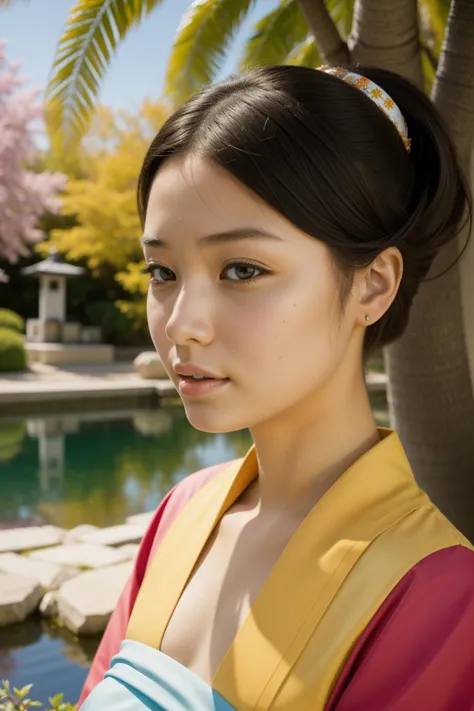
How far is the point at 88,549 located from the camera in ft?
16.0

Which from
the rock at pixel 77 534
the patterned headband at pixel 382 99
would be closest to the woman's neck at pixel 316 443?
the patterned headband at pixel 382 99

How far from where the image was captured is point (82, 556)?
475 centimetres

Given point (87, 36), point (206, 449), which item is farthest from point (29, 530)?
point (206, 449)

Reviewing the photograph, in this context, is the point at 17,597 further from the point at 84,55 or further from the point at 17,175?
the point at 17,175

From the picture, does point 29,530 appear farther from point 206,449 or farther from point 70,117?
point 206,449

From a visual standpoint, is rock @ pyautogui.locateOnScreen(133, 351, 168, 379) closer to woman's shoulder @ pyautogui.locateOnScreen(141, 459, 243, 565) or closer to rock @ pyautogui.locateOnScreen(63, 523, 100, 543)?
rock @ pyautogui.locateOnScreen(63, 523, 100, 543)

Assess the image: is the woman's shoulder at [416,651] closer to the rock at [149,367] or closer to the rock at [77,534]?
the rock at [77,534]

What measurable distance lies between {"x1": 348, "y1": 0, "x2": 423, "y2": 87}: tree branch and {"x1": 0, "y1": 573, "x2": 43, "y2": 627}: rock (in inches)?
119

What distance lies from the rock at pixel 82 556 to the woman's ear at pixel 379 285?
3.74 metres

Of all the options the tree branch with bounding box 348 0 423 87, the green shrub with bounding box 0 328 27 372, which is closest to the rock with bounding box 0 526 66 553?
the tree branch with bounding box 348 0 423 87

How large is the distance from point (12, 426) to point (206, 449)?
9.74ft

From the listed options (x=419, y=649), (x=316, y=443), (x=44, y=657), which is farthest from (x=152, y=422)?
(x=419, y=649)

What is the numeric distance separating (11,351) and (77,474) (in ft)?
24.3

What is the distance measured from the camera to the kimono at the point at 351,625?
924 mm
